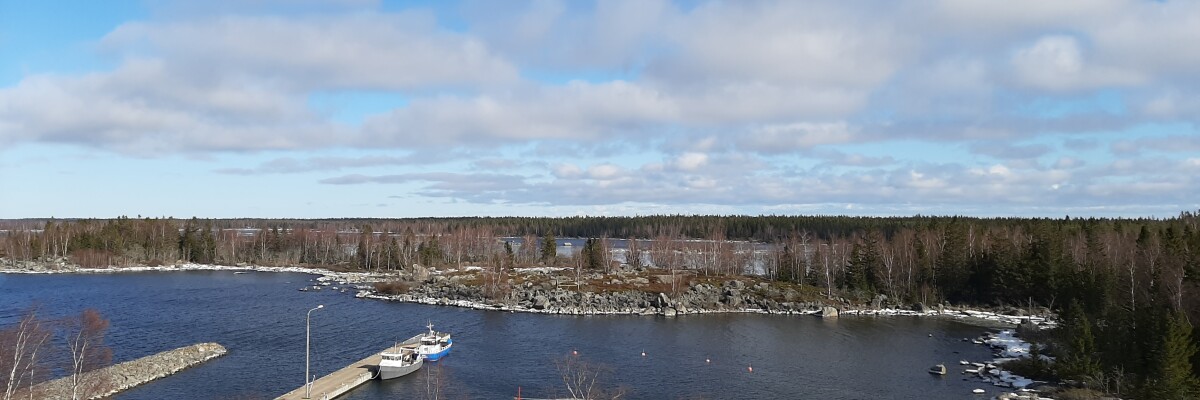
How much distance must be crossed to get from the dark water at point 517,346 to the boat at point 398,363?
35.7 inches

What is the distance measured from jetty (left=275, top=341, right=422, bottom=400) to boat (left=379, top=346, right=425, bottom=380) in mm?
1037

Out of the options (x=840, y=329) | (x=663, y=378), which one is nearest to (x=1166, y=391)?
(x=663, y=378)

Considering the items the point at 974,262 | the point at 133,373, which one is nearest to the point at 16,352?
the point at 133,373

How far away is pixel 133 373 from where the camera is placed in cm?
5647

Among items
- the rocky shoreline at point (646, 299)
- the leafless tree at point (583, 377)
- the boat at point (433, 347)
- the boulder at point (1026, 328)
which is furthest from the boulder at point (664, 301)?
the boulder at point (1026, 328)

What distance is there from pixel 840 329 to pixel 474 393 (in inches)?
2114

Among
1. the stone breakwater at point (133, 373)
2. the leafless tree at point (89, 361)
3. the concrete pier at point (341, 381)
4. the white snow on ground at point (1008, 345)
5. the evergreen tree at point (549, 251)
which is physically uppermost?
the evergreen tree at point (549, 251)

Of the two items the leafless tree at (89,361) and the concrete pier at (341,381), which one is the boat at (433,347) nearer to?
the concrete pier at (341,381)

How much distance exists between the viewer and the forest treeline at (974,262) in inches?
2109

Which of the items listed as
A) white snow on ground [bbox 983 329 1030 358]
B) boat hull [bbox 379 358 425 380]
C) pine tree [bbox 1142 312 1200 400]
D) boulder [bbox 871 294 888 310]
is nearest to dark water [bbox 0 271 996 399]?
boat hull [bbox 379 358 425 380]

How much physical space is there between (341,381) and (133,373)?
54.4 feet

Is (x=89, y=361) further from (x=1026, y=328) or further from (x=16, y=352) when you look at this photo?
(x=1026, y=328)

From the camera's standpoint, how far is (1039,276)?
101438 millimetres

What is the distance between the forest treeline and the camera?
5356 cm
